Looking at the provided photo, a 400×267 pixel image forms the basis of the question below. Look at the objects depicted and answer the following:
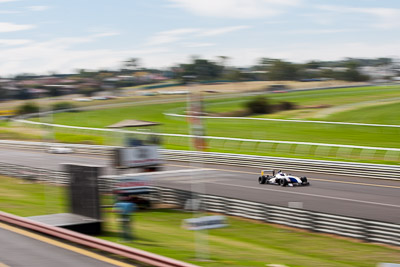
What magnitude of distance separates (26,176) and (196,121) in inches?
704

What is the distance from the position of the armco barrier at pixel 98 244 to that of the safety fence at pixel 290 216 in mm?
2579

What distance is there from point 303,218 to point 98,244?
282 inches

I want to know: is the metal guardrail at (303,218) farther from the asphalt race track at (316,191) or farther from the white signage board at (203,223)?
the white signage board at (203,223)

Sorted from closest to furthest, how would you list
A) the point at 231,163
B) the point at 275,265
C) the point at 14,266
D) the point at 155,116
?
the point at 14,266 → the point at 275,265 → the point at 231,163 → the point at 155,116

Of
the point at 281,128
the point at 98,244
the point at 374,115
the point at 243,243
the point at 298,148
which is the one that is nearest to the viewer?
the point at 98,244

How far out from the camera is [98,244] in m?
10.7

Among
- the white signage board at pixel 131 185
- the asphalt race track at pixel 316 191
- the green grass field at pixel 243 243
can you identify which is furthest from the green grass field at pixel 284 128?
the green grass field at pixel 243 243

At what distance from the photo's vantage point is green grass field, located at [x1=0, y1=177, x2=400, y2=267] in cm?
1191

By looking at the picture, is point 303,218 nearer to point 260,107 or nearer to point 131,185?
point 131,185

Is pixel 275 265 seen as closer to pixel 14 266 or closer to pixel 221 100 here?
pixel 14 266

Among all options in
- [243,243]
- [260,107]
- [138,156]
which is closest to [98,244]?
[243,243]

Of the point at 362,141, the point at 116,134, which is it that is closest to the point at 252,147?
the point at 362,141

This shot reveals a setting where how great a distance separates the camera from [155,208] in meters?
20.2

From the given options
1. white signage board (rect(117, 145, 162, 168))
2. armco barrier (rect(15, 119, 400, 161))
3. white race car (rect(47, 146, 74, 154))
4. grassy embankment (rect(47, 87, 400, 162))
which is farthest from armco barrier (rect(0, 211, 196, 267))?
white race car (rect(47, 146, 74, 154))
